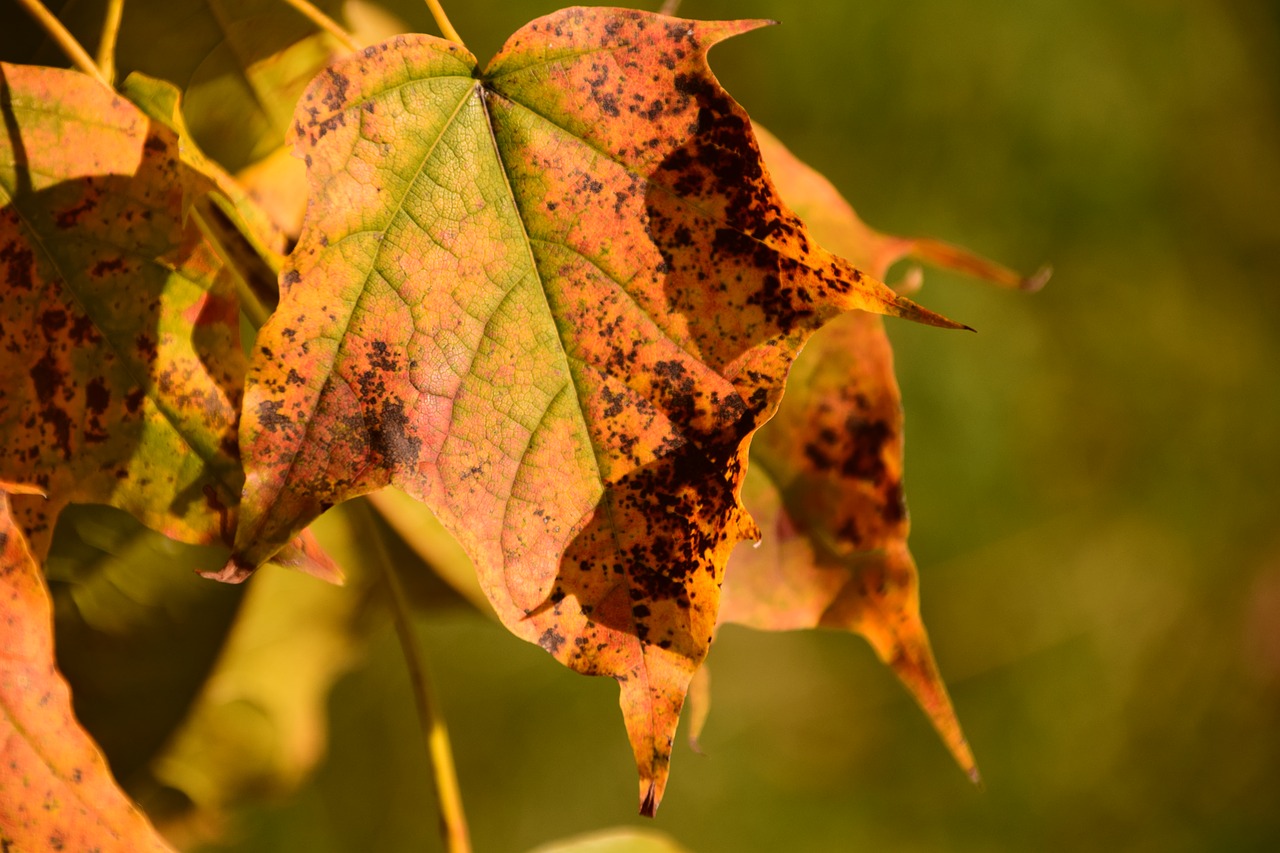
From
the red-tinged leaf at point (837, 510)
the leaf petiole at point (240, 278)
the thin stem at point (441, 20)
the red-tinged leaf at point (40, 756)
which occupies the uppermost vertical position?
the thin stem at point (441, 20)

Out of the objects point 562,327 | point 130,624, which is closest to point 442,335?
point 562,327

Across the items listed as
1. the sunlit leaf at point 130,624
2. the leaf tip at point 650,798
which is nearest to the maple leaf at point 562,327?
the leaf tip at point 650,798

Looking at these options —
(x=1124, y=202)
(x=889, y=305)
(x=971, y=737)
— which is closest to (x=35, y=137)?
(x=889, y=305)

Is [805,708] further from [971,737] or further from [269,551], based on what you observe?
[269,551]

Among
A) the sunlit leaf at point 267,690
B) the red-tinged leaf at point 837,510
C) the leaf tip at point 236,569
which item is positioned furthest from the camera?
the sunlit leaf at point 267,690

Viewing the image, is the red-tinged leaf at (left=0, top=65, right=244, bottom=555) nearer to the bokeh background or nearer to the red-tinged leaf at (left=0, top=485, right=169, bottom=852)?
the red-tinged leaf at (left=0, top=485, right=169, bottom=852)

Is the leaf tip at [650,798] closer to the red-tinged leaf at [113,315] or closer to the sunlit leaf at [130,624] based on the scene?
the red-tinged leaf at [113,315]
